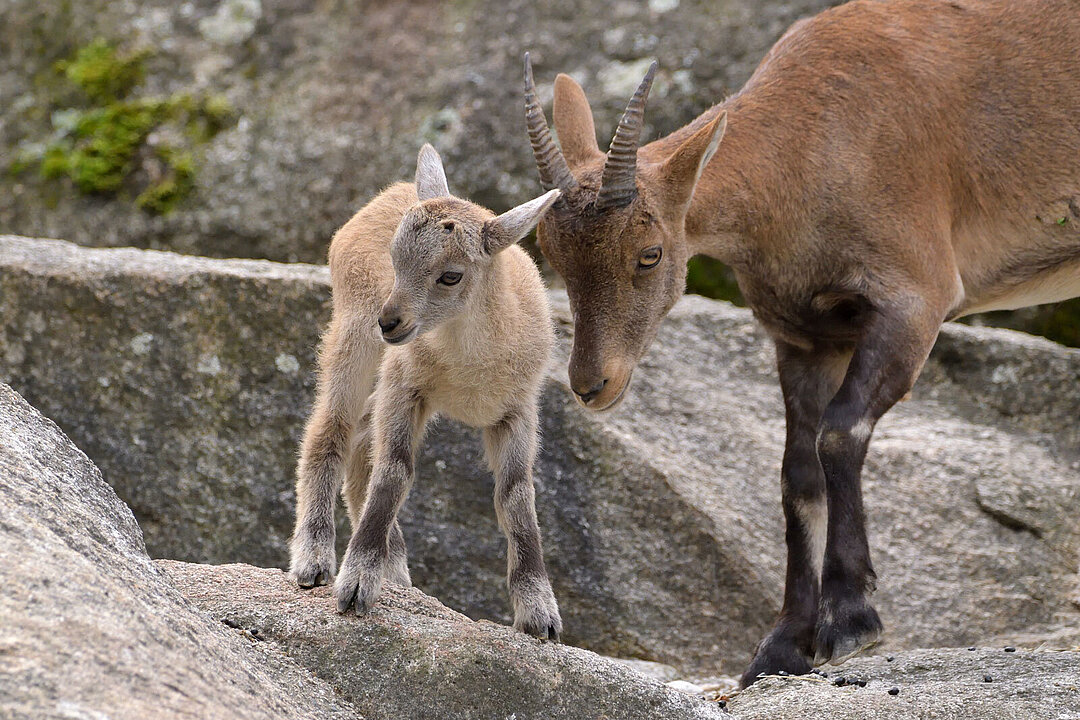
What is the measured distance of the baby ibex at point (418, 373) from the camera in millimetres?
4793

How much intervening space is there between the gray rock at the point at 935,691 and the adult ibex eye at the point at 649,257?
1.94 metres

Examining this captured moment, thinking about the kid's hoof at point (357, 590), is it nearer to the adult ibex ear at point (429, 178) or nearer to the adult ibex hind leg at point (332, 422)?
the adult ibex hind leg at point (332, 422)

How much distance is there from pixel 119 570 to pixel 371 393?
2.23 meters

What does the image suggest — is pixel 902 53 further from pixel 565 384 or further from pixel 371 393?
pixel 371 393

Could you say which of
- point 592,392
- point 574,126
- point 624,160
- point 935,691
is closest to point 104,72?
point 574,126

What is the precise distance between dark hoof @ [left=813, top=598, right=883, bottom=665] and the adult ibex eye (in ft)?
5.89

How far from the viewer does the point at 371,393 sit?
5707 millimetres

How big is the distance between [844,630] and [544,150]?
2.57 m

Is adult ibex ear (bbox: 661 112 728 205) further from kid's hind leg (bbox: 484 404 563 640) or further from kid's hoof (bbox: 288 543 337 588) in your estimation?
kid's hoof (bbox: 288 543 337 588)

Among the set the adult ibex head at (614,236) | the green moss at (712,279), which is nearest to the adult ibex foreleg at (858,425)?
the adult ibex head at (614,236)

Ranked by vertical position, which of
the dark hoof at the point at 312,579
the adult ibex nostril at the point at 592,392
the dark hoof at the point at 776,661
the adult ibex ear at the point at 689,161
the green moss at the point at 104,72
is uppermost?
the adult ibex ear at the point at 689,161

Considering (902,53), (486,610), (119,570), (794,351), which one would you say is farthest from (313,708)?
(902,53)

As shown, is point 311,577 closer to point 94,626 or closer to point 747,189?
point 94,626

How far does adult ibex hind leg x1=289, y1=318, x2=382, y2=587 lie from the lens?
17.4 ft
